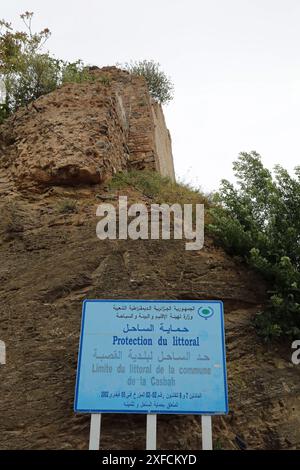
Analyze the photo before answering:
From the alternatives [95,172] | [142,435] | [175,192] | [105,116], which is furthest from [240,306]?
[105,116]

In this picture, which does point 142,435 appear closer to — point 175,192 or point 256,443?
point 256,443

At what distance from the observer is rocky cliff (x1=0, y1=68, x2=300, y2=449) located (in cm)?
513

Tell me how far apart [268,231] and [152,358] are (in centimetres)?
295

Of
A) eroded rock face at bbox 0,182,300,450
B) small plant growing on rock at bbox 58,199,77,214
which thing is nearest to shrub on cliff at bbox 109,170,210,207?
eroded rock face at bbox 0,182,300,450

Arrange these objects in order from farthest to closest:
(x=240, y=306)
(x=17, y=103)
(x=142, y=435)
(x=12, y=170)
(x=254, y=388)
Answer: (x=17, y=103) < (x=12, y=170) < (x=240, y=306) < (x=254, y=388) < (x=142, y=435)

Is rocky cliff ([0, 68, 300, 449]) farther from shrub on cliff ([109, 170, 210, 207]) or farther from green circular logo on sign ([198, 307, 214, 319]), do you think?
green circular logo on sign ([198, 307, 214, 319])

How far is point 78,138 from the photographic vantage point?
8.62m

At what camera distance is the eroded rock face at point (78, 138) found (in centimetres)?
836

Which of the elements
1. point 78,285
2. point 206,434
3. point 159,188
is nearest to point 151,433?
point 206,434

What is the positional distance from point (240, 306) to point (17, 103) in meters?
7.32

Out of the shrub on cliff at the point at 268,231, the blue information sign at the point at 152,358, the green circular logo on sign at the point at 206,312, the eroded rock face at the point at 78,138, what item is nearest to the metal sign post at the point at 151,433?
the blue information sign at the point at 152,358

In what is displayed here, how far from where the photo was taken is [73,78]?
37.1ft

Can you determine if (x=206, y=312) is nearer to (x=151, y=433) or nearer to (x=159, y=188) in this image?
(x=151, y=433)

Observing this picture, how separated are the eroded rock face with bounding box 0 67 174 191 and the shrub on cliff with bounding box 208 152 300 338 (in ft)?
7.66
